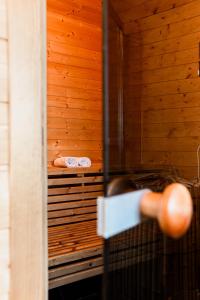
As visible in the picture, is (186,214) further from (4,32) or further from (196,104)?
(196,104)

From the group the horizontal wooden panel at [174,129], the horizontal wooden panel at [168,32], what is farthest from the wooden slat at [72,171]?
the horizontal wooden panel at [168,32]

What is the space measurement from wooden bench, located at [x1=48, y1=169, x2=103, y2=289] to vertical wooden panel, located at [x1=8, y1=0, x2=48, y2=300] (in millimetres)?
984

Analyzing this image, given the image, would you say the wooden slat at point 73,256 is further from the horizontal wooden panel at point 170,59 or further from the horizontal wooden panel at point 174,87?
the horizontal wooden panel at point 170,59

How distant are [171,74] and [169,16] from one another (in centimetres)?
40

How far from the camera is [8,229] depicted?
3.14ft

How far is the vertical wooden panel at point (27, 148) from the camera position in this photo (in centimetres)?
96

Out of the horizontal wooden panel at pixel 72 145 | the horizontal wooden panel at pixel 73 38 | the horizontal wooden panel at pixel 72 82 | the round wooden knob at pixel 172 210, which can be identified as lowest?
the round wooden knob at pixel 172 210

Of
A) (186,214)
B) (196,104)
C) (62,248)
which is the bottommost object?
(62,248)

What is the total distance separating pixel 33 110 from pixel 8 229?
340 mm

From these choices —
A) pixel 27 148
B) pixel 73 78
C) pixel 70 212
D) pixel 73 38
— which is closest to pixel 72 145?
pixel 73 78

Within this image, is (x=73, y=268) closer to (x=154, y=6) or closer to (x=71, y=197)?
(x=71, y=197)

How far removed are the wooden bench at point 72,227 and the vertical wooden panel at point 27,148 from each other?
0.98 m

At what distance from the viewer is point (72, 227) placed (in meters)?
2.53

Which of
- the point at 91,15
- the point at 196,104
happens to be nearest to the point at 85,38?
the point at 91,15
